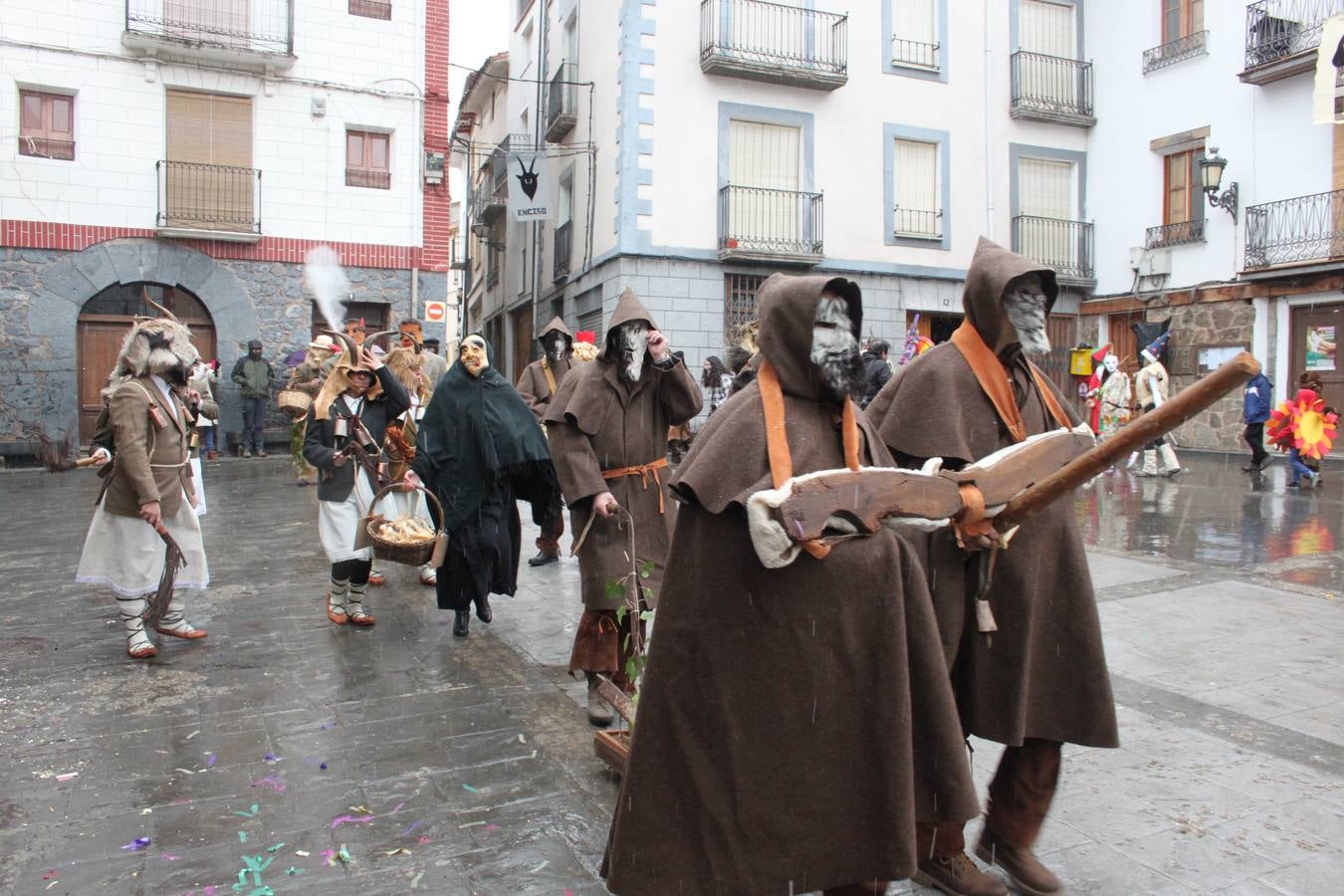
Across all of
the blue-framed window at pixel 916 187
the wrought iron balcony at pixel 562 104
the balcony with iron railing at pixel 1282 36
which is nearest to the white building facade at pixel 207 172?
the wrought iron balcony at pixel 562 104

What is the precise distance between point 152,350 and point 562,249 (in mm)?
16579

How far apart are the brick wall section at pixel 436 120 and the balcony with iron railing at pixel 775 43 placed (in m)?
5.11

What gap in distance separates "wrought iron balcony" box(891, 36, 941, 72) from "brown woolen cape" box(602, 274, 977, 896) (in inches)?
777

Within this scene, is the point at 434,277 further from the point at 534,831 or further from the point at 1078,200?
the point at 534,831

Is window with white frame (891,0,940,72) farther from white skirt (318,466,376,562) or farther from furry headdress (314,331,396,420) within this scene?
white skirt (318,466,376,562)

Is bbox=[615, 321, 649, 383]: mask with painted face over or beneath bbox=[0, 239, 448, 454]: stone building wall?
beneath

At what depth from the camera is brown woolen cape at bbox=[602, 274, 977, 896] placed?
2.31 metres

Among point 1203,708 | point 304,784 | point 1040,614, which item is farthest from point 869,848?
point 1203,708

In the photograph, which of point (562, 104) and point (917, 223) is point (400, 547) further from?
point (562, 104)

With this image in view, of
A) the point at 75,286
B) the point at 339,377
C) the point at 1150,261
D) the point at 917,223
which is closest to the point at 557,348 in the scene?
the point at 339,377

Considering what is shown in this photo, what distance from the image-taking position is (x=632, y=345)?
15.6 ft

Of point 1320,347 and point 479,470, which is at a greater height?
point 1320,347

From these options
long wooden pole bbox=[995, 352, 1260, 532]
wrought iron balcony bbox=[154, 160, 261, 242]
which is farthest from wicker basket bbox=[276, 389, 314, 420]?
wrought iron balcony bbox=[154, 160, 261, 242]

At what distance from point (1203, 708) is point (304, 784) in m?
3.78
